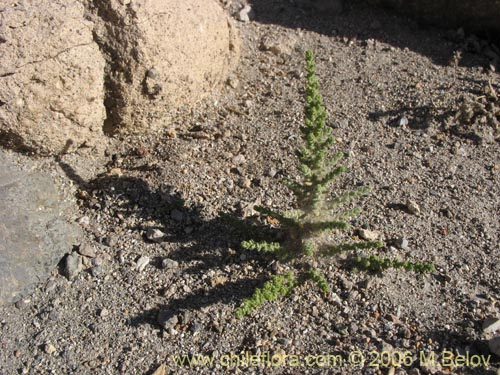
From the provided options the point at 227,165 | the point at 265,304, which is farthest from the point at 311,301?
the point at 227,165

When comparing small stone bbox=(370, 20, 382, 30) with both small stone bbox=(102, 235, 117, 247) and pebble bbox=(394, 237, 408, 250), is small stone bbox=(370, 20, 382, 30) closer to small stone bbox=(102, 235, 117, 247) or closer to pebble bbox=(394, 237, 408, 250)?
pebble bbox=(394, 237, 408, 250)

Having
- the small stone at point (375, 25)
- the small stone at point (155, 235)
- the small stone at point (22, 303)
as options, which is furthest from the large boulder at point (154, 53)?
the small stone at point (375, 25)

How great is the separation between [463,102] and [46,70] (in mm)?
2347

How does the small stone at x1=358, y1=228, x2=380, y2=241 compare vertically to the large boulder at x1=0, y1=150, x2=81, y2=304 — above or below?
above

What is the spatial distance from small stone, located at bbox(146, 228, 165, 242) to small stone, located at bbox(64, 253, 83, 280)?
1.15 feet

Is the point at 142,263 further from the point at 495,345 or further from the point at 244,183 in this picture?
the point at 495,345

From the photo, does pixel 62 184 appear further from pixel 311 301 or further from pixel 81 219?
pixel 311 301

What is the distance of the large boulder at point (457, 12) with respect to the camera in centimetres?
389

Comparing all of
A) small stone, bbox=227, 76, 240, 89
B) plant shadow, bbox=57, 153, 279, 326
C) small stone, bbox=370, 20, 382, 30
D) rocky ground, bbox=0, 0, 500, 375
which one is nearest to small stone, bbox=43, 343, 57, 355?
rocky ground, bbox=0, 0, 500, 375

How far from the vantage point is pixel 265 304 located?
109 inches

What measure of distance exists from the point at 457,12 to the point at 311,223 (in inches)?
82.1

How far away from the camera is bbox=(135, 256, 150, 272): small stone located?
2881 mm

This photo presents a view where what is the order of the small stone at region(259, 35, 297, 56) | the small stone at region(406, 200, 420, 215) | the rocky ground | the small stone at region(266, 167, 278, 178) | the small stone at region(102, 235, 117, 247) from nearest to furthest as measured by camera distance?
the rocky ground → the small stone at region(102, 235, 117, 247) → the small stone at region(406, 200, 420, 215) → the small stone at region(266, 167, 278, 178) → the small stone at region(259, 35, 297, 56)

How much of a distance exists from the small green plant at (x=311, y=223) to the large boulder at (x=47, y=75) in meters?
1.10
